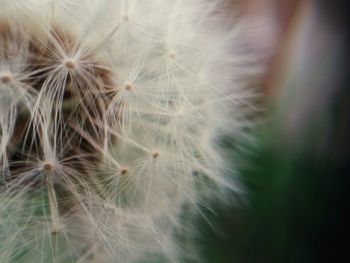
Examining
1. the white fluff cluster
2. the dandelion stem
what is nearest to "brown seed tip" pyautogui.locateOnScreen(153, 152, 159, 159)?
the white fluff cluster

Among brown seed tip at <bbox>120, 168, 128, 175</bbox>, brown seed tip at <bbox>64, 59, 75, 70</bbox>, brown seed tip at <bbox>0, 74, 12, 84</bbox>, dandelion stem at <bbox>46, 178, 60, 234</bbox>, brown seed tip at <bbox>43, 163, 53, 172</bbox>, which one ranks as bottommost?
dandelion stem at <bbox>46, 178, 60, 234</bbox>

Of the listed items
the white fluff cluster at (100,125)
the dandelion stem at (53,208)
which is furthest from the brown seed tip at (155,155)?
the dandelion stem at (53,208)

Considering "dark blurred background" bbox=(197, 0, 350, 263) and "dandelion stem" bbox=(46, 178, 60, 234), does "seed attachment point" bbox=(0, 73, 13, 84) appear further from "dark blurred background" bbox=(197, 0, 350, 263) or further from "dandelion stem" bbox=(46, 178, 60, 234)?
"dark blurred background" bbox=(197, 0, 350, 263)

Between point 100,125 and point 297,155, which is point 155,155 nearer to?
point 100,125

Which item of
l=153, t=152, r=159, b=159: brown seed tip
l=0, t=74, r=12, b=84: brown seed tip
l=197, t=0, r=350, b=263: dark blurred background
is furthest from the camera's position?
l=197, t=0, r=350, b=263: dark blurred background

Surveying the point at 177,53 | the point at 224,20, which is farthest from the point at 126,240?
the point at 224,20

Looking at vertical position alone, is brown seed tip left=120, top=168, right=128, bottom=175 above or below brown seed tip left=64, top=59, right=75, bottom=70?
below

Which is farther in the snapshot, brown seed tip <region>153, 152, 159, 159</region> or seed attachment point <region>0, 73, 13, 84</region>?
brown seed tip <region>153, 152, 159, 159</region>

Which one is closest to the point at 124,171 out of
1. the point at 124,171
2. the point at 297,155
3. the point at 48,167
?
the point at 124,171
